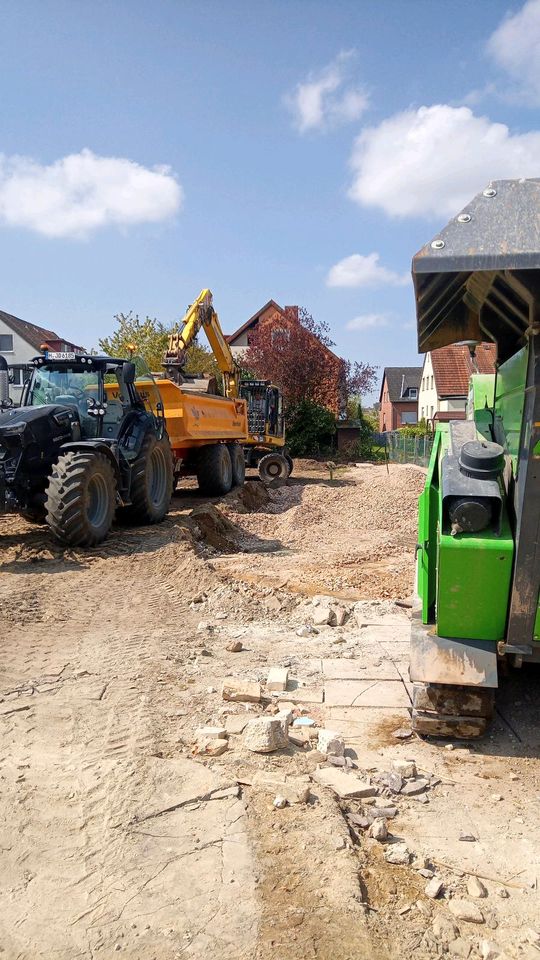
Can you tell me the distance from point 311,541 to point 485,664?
7128mm

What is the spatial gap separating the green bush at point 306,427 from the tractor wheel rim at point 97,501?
2462 centimetres

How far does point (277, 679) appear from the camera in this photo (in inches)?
185

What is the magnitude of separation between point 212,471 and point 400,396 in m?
49.0

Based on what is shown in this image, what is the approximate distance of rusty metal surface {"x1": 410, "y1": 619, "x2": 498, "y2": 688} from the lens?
364 cm

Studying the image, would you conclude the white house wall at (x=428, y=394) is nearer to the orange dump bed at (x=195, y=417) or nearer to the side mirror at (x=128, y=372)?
the orange dump bed at (x=195, y=417)

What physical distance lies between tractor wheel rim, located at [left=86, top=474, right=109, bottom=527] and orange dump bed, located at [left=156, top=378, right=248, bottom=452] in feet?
14.2

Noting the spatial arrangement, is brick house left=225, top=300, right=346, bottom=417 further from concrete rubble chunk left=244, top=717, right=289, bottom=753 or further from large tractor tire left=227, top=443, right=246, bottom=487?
concrete rubble chunk left=244, top=717, right=289, bottom=753

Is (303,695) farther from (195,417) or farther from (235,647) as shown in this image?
(195,417)

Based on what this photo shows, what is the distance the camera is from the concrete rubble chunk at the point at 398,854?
284cm

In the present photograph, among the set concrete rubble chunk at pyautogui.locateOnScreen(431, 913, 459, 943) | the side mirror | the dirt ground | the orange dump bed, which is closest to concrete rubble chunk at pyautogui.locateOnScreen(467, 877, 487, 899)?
the dirt ground

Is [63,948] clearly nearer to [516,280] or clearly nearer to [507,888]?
[507,888]

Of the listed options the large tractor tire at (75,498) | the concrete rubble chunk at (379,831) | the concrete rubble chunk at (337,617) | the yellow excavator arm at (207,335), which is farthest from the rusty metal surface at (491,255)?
the yellow excavator arm at (207,335)

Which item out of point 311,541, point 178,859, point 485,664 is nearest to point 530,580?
point 485,664

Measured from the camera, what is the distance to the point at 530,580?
3541mm
